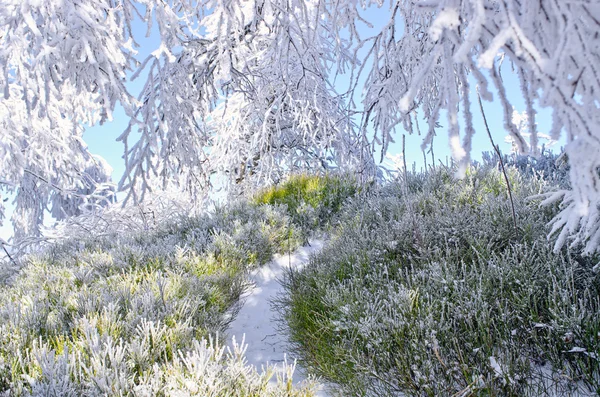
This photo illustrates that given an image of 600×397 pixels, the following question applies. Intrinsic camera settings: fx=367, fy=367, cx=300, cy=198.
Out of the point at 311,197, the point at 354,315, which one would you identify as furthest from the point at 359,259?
the point at 311,197

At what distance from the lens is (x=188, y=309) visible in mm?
3461

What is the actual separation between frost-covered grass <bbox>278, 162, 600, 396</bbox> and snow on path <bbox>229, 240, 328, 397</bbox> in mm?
256

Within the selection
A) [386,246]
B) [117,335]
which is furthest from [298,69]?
[117,335]

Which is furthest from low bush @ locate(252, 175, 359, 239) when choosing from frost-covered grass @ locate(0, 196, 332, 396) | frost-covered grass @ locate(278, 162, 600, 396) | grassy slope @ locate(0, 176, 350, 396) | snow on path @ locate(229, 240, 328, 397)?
frost-covered grass @ locate(278, 162, 600, 396)

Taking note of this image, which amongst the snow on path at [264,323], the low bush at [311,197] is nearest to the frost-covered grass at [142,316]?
the snow on path at [264,323]

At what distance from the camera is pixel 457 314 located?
268 centimetres

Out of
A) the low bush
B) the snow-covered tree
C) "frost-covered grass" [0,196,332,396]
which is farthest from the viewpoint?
the low bush

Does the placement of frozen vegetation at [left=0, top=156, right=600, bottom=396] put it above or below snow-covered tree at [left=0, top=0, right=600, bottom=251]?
below

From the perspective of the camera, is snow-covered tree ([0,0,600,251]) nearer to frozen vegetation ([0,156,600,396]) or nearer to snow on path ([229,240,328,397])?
frozen vegetation ([0,156,600,396])

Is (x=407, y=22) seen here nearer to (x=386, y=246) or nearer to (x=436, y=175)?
(x=386, y=246)

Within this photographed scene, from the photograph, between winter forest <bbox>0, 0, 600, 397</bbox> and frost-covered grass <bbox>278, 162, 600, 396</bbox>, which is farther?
frost-covered grass <bbox>278, 162, 600, 396</bbox>

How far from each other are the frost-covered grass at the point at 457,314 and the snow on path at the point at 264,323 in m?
0.26

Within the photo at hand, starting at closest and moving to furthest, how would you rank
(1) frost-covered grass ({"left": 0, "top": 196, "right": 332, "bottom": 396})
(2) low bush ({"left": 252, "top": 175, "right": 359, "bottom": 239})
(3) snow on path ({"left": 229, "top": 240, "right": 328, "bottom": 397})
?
(1) frost-covered grass ({"left": 0, "top": 196, "right": 332, "bottom": 396}) → (3) snow on path ({"left": 229, "top": 240, "right": 328, "bottom": 397}) → (2) low bush ({"left": 252, "top": 175, "right": 359, "bottom": 239})

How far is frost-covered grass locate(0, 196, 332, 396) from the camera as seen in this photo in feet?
7.43
